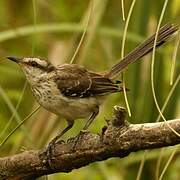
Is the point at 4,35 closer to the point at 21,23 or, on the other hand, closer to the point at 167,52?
the point at 167,52

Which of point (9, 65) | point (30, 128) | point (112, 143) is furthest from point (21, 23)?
point (112, 143)

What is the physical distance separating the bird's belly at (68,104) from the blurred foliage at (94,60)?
200mm

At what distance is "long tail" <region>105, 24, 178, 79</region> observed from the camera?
3.84m

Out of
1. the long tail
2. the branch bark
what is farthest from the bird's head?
the branch bark

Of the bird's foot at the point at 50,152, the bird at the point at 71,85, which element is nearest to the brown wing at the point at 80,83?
the bird at the point at 71,85

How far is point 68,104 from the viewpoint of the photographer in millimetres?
4410

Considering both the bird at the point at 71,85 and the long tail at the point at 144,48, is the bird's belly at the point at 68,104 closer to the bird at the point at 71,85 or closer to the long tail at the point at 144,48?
the bird at the point at 71,85

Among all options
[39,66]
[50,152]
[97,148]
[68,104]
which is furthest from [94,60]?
[97,148]

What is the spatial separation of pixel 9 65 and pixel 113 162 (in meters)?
1.41

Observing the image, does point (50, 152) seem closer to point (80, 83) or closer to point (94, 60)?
point (80, 83)

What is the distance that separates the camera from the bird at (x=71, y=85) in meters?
4.35

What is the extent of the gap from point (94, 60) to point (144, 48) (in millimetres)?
1659

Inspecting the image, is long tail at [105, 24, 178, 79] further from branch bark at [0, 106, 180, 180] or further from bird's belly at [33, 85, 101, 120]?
branch bark at [0, 106, 180, 180]

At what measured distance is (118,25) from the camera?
18.7 ft
